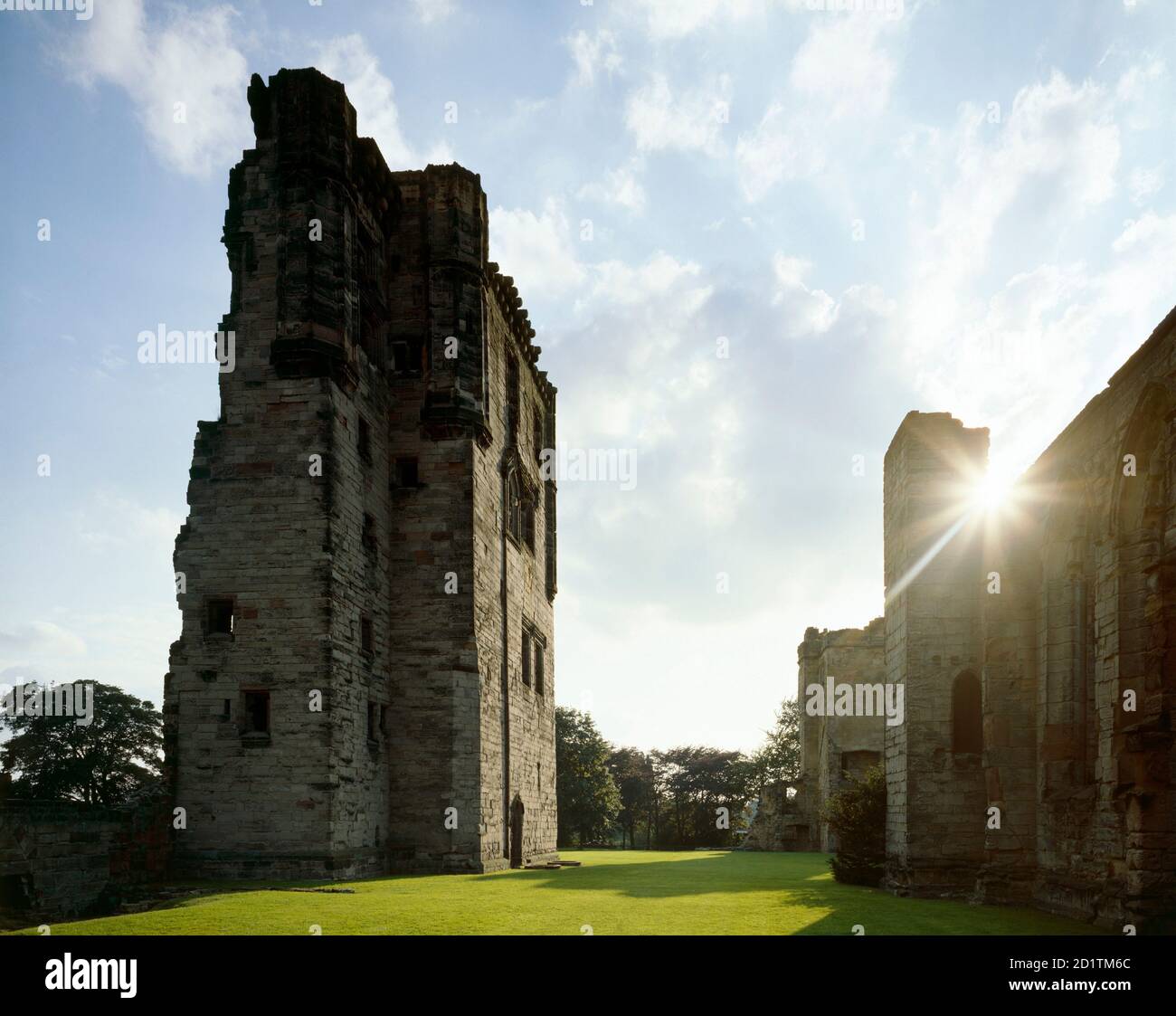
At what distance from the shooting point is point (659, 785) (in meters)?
84.1

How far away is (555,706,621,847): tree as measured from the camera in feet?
185

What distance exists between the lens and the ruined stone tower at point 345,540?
1828 centimetres

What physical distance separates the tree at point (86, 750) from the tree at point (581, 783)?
22142mm

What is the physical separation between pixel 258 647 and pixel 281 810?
313 centimetres

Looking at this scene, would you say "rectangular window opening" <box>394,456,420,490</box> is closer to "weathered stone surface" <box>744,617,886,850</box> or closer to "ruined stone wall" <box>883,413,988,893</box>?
"ruined stone wall" <box>883,413,988,893</box>

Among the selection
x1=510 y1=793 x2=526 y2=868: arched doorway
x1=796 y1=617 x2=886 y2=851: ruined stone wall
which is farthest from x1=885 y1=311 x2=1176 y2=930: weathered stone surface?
x1=796 y1=617 x2=886 y2=851: ruined stone wall

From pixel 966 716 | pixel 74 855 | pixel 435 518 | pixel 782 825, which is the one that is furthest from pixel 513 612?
pixel 782 825

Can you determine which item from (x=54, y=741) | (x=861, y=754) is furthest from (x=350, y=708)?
(x=54, y=741)

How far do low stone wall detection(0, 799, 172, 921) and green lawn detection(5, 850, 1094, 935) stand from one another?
79.8 inches

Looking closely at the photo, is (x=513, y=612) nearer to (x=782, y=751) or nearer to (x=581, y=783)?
(x=581, y=783)

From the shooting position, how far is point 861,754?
39.3m

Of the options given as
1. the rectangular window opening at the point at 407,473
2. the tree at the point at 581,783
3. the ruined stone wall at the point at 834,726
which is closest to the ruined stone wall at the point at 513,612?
the rectangular window opening at the point at 407,473

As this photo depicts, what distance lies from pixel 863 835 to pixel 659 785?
2642 inches
